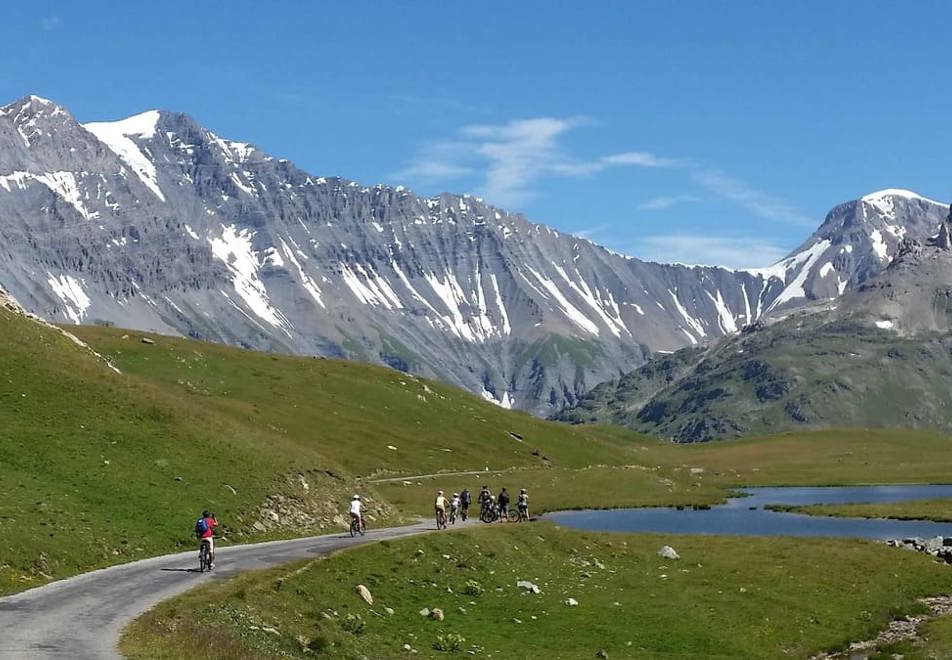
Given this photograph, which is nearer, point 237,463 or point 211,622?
point 211,622

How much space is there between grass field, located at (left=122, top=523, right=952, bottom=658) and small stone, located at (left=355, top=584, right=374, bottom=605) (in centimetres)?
27

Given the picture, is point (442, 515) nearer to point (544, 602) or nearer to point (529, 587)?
point (529, 587)

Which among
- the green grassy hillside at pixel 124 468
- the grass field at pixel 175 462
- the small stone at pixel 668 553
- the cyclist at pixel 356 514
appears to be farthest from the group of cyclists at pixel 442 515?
the small stone at pixel 668 553

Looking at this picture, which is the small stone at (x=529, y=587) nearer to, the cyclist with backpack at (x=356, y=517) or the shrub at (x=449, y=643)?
the shrub at (x=449, y=643)

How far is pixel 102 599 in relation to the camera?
44125 millimetres

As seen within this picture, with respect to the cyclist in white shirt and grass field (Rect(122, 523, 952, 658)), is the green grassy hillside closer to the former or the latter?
the cyclist in white shirt

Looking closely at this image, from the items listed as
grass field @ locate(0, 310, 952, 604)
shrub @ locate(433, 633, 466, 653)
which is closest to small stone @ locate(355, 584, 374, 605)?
shrub @ locate(433, 633, 466, 653)

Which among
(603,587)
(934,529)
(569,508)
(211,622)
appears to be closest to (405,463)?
(569,508)

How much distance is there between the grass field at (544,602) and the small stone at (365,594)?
271 millimetres

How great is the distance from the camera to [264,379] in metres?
160

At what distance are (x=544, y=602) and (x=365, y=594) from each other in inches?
402

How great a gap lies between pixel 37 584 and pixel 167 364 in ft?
342

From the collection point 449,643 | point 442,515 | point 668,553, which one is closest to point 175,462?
point 442,515

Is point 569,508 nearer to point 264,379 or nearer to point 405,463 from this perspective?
point 405,463
